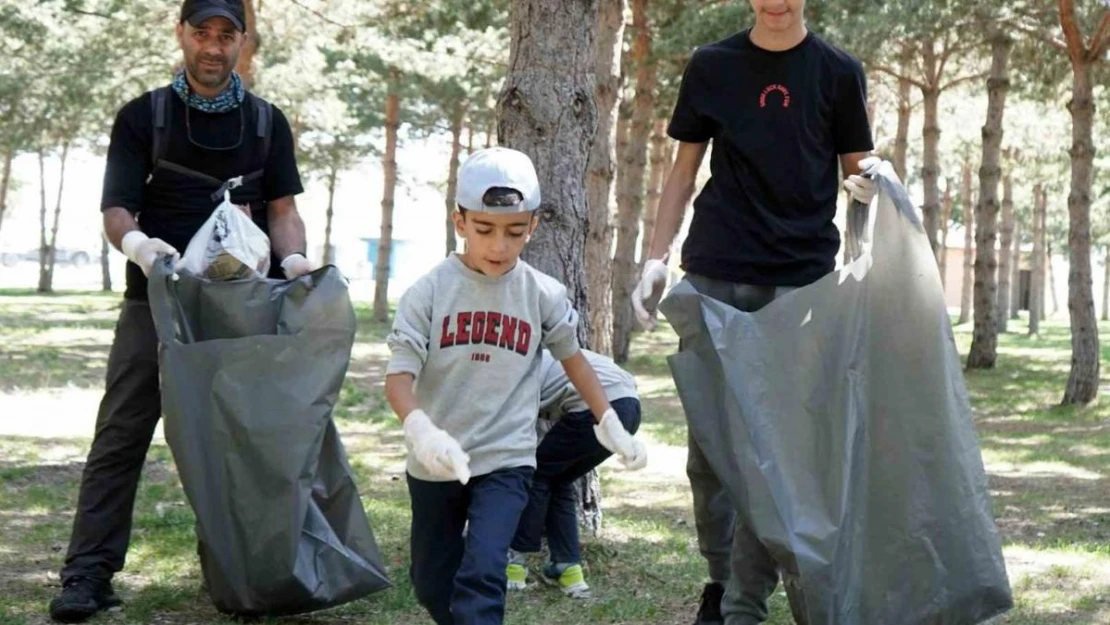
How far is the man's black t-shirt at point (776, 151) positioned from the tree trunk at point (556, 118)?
1.26 meters

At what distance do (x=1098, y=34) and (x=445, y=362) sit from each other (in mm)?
10840

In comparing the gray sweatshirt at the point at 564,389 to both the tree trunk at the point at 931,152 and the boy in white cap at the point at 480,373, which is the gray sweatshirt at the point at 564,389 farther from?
the tree trunk at the point at 931,152

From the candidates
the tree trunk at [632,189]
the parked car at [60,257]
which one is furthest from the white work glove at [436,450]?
the parked car at [60,257]

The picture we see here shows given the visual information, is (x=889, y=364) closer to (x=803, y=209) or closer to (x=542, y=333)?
(x=803, y=209)

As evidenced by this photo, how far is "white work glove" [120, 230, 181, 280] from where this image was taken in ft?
12.6

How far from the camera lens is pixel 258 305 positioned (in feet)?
12.8

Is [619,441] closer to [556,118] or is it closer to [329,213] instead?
[556,118]

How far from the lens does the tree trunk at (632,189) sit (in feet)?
51.9

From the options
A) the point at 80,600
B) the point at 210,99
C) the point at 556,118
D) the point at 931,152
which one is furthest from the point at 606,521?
the point at 931,152

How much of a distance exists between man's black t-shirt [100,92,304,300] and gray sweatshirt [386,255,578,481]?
40.3 inches

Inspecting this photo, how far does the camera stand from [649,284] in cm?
368

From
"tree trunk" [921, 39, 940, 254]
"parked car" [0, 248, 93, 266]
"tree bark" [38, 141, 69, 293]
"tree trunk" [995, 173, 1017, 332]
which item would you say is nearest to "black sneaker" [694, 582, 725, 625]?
"tree trunk" [921, 39, 940, 254]

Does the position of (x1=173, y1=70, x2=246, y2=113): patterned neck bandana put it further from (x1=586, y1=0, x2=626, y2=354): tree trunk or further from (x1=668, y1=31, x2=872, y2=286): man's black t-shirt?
(x1=586, y1=0, x2=626, y2=354): tree trunk

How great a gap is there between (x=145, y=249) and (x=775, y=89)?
1.68 metres
